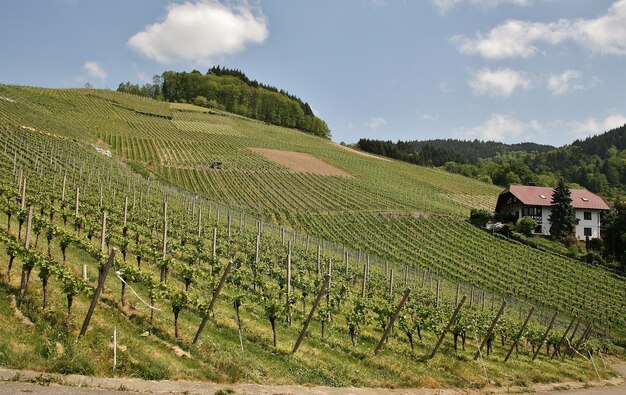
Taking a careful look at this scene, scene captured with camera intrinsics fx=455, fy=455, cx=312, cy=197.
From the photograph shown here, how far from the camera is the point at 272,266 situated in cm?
2402

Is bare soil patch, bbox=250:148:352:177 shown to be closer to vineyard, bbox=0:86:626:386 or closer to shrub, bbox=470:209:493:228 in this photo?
vineyard, bbox=0:86:626:386

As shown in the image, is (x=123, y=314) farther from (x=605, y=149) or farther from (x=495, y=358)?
(x=605, y=149)

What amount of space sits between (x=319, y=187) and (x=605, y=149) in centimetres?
17388

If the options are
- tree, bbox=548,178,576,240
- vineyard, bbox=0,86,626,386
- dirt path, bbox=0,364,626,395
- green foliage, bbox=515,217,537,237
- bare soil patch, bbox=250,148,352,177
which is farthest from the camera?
bare soil patch, bbox=250,148,352,177

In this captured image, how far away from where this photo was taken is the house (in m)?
67.0

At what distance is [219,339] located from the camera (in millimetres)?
13305

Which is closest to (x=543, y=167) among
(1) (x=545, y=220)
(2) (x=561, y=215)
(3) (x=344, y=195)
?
(1) (x=545, y=220)

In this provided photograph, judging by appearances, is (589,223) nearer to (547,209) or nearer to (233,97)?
(547,209)

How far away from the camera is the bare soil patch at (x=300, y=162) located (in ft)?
281

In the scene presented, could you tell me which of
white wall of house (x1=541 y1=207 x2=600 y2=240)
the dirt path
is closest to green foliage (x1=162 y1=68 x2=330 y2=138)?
white wall of house (x1=541 y1=207 x2=600 y2=240)

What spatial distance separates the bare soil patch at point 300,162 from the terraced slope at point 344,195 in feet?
2.90

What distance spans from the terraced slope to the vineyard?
0.37 m

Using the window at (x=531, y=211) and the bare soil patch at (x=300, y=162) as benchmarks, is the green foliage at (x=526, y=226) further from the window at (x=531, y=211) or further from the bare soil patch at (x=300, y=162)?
the bare soil patch at (x=300, y=162)

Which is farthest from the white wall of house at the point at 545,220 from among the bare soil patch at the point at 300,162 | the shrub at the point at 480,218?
the bare soil patch at the point at 300,162
